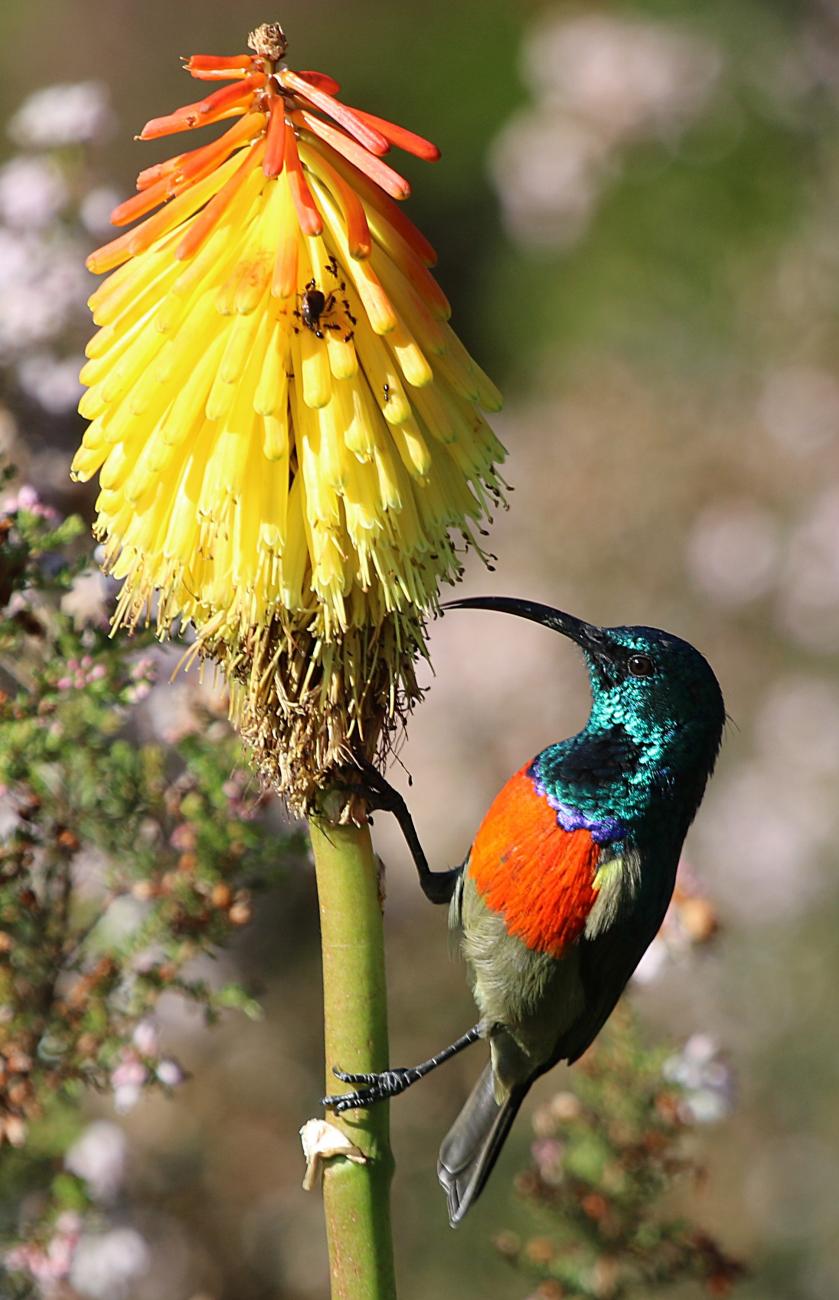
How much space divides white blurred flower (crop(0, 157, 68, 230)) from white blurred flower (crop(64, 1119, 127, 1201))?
1.88m

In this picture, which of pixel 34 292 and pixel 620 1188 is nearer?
pixel 620 1188

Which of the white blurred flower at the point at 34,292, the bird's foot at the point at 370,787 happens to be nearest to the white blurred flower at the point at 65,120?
the white blurred flower at the point at 34,292

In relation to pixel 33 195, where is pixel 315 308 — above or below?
below

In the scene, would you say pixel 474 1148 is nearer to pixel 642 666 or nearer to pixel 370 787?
pixel 642 666

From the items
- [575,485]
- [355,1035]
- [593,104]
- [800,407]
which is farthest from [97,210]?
[593,104]

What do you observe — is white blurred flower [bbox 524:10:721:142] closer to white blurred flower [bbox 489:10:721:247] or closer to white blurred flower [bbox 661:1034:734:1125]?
white blurred flower [bbox 489:10:721:247]

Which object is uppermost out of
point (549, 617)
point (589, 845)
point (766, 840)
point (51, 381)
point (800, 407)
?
point (800, 407)

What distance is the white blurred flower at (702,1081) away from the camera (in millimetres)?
2803

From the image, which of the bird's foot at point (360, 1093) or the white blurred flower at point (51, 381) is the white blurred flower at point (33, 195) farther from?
the bird's foot at point (360, 1093)

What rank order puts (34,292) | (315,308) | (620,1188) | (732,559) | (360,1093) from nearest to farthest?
(315,308), (360,1093), (620,1188), (34,292), (732,559)

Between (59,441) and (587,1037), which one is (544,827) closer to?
(587,1037)

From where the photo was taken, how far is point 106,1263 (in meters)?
3.12

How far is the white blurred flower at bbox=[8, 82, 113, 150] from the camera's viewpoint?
2928mm

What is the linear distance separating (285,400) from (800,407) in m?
5.14
